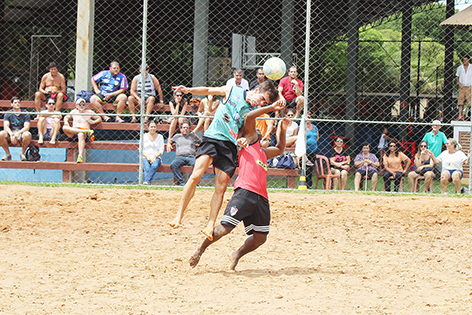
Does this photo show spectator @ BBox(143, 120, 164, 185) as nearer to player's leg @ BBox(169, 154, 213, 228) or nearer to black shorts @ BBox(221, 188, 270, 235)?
player's leg @ BBox(169, 154, 213, 228)

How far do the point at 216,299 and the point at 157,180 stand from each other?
381 inches

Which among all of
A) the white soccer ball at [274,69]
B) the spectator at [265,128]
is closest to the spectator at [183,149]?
the spectator at [265,128]

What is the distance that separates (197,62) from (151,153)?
3.94 metres

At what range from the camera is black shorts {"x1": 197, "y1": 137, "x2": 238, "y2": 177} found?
5324 millimetres

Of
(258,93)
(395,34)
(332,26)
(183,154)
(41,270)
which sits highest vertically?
(395,34)

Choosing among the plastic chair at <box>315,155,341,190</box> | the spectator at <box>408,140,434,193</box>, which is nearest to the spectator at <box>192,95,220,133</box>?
the plastic chair at <box>315,155,341,190</box>

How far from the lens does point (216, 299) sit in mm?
4176

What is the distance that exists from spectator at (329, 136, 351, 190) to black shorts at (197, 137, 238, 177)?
5730 mm

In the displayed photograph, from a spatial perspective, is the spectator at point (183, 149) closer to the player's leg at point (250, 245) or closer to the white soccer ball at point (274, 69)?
the white soccer ball at point (274, 69)

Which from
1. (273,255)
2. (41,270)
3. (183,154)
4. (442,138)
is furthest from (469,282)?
(442,138)

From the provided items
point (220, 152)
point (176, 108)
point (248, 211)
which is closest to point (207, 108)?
point (176, 108)

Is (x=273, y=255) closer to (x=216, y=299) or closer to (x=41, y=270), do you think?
(x=216, y=299)

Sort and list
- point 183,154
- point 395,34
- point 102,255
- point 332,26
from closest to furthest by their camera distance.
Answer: point 102,255, point 183,154, point 332,26, point 395,34

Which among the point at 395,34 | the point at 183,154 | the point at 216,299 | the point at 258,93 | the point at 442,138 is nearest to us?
the point at 216,299
